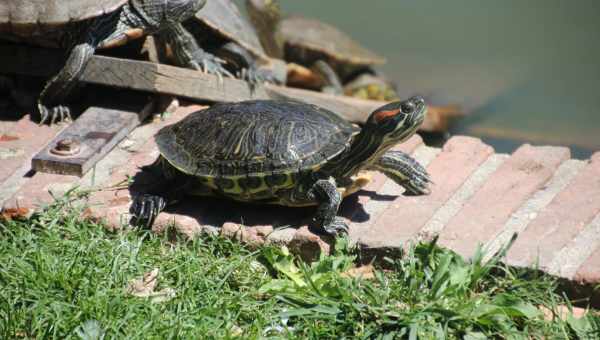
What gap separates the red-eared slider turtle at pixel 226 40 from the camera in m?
5.87

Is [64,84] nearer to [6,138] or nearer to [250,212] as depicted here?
[6,138]

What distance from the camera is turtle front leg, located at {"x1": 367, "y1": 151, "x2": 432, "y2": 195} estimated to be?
13.1 feet

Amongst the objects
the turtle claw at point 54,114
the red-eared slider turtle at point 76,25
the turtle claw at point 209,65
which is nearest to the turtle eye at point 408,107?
the turtle claw at point 209,65

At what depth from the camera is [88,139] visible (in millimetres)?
4672

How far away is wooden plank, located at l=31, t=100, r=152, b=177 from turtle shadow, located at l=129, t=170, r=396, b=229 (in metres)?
0.49

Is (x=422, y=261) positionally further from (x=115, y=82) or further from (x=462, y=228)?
(x=115, y=82)

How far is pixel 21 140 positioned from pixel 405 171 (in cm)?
272

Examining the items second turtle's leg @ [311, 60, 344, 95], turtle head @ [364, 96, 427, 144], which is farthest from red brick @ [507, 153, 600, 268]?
second turtle's leg @ [311, 60, 344, 95]

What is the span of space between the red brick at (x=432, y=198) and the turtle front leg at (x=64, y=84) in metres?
2.53

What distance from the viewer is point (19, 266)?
10.7 ft

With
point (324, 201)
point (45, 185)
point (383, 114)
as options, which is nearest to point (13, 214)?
point (45, 185)

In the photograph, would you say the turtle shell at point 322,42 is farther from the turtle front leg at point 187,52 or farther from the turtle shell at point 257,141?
the turtle shell at point 257,141

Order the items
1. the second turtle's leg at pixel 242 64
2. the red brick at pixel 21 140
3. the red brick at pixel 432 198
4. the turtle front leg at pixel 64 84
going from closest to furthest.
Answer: the red brick at pixel 432 198 → the red brick at pixel 21 140 → the turtle front leg at pixel 64 84 → the second turtle's leg at pixel 242 64

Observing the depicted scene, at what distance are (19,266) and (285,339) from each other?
1.32m
